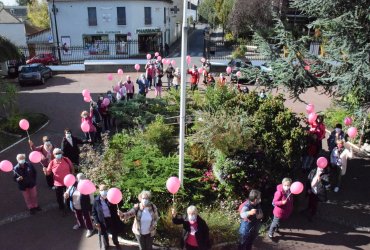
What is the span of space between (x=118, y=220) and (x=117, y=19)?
110 ft

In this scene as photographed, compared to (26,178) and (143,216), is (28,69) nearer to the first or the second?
(26,178)

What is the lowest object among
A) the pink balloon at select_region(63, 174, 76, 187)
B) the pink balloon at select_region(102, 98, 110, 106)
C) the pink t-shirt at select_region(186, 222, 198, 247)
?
the pink t-shirt at select_region(186, 222, 198, 247)

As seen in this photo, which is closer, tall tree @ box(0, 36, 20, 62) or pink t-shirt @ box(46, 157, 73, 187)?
pink t-shirt @ box(46, 157, 73, 187)

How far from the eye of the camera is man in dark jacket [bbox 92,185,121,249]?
6562 mm

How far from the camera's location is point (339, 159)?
29.9 ft

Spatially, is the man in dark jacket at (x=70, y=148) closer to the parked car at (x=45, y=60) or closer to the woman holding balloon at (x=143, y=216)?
the woman holding balloon at (x=143, y=216)

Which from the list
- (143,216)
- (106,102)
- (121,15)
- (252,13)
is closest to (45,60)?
(121,15)

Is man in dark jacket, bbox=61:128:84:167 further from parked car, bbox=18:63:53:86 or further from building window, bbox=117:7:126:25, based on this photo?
building window, bbox=117:7:126:25

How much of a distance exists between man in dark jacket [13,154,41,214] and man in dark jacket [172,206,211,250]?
376 cm

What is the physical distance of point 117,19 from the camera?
123ft

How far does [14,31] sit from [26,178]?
36569 millimetres

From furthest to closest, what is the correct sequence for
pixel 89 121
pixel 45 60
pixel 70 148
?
pixel 45 60
pixel 89 121
pixel 70 148

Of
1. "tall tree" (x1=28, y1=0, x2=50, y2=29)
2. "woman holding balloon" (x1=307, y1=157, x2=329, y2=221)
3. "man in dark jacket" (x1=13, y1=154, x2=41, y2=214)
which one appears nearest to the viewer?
"woman holding balloon" (x1=307, y1=157, x2=329, y2=221)

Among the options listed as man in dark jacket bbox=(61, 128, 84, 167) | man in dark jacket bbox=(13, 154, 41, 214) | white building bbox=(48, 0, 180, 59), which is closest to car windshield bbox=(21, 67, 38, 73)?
white building bbox=(48, 0, 180, 59)
